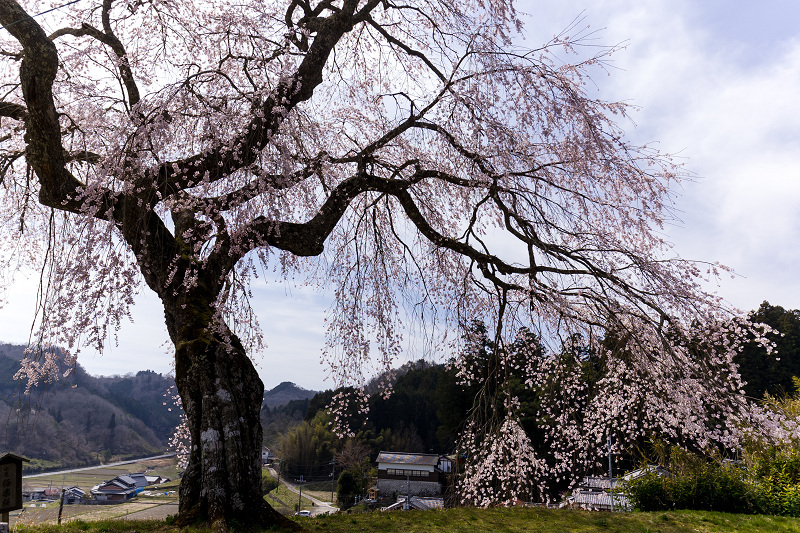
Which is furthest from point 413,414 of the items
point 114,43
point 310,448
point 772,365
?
point 114,43

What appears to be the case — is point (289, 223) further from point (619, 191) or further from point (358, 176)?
point (619, 191)

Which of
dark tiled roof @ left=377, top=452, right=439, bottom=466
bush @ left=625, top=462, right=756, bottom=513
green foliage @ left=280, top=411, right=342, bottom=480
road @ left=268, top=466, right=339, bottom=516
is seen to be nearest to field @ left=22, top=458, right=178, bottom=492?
road @ left=268, top=466, right=339, bottom=516

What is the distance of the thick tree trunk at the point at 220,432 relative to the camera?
4301 millimetres

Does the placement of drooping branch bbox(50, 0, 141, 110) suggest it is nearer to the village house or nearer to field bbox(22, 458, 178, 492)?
the village house

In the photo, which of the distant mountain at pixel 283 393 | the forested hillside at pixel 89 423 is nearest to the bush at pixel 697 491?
the forested hillside at pixel 89 423

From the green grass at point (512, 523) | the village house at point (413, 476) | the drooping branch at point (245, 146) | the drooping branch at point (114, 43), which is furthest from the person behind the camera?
the village house at point (413, 476)

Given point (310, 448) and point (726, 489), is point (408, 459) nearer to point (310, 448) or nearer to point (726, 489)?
point (310, 448)

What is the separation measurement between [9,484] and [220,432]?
2.09 m

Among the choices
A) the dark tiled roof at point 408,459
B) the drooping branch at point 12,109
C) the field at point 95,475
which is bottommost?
the field at point 95,475

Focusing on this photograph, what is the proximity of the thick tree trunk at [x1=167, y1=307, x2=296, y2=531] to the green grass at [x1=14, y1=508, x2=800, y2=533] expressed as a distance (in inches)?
11.4

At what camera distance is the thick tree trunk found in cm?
430

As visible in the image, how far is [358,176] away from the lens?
5789 millimetres

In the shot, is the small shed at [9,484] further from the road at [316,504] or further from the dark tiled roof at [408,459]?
the dark tiled roof at [408,459]

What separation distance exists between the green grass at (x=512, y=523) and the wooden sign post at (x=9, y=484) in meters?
0.26
